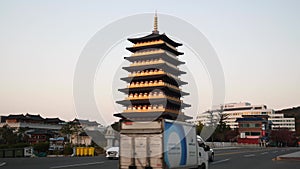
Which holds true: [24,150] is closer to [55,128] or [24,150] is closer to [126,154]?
[126,154]

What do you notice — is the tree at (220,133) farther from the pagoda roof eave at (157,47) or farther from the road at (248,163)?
the road at (248,163)

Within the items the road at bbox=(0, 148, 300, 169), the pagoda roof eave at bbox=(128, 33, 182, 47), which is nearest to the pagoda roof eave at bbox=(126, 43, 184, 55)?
the pagoda roof eave at bbox=(128, 33, 182, 47)

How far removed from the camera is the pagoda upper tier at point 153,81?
6756cm

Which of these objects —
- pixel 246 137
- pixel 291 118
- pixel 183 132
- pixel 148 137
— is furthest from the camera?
pixel 291 118

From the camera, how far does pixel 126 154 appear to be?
14109mm

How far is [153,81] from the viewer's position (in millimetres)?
70688

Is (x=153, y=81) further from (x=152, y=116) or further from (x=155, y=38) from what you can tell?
(x=155, y=38)

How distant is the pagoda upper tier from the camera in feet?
222

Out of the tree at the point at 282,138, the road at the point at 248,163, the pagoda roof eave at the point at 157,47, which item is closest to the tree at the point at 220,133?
the tree at the point at 282,138

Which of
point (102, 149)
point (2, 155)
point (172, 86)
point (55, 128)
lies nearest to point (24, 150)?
point (2, 155)

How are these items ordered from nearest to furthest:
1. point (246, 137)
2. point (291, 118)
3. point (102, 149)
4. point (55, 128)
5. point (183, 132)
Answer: point (183, 132) → point (102, 149) → point (55, 128) → point (246, 137) → point (291, 118)

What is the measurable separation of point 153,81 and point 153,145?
188 feet

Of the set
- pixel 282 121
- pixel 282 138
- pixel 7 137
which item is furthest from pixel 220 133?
pixel 282 121

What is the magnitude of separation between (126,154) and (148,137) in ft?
4.14
